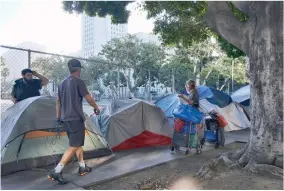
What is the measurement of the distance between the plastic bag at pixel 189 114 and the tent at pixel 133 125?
97cm

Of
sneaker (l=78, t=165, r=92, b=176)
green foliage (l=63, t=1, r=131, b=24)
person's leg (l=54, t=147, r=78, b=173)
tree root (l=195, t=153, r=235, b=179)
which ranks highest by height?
green foliage (l=63, t=1, r=131, b=24)

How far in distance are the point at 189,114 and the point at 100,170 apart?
7.40ft

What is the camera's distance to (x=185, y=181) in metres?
4.37

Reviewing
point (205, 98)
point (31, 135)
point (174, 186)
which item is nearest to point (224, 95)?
point (205, 98)

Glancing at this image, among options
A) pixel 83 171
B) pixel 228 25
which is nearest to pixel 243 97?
pixel 228 25

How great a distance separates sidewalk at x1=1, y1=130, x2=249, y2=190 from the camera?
166 inches

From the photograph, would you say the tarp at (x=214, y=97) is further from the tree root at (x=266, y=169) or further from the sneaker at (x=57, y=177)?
the sneaker at (x=57, y=177)

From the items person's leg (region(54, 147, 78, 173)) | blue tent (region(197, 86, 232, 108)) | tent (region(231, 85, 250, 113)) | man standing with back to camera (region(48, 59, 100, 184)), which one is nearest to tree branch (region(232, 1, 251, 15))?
man standing with back to camera (region(48, 59, 100, 184))

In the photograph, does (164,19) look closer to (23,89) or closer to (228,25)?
(228,25)

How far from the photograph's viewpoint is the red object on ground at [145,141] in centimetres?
659

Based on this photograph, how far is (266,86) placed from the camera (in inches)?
176

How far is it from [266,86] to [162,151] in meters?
2.87

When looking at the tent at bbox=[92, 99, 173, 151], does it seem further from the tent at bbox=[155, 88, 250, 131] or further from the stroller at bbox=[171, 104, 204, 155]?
the tent at bbox=[155, 88, 250, 131]

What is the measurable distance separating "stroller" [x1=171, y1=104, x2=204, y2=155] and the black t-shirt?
3158mm
